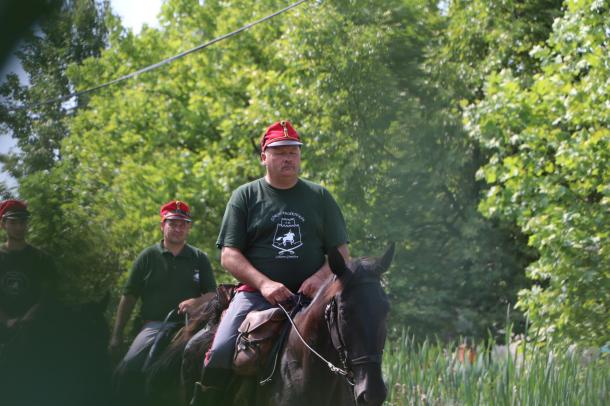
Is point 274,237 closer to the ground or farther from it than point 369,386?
farther from it

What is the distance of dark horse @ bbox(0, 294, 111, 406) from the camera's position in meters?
1.34

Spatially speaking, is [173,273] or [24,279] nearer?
[24,279]

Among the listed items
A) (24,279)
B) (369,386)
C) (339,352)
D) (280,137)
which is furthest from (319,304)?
(24,279)

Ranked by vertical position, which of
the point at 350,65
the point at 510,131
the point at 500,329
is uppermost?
the point at 350,65

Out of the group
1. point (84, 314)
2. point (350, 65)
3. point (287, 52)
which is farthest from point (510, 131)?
point (84, 314)

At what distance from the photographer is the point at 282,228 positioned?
183 inches

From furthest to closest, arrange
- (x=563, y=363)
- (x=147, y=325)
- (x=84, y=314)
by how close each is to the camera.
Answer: (x=563, y=363) < (x=147, y=325) < (x=84, y=314)

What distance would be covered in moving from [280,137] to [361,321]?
1.08 meters

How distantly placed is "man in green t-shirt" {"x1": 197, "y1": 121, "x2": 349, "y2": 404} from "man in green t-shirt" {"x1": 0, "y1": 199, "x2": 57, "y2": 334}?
10.5 ft

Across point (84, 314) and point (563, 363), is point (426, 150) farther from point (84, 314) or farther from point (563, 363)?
point (84, 314)

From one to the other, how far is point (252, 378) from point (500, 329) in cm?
1825

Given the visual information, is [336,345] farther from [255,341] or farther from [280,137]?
[280,137]

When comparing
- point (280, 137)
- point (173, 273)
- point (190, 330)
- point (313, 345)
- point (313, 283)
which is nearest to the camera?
point (313, 345)

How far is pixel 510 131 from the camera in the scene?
609 inches
